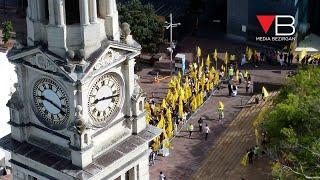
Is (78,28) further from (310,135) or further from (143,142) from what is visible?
(310,135)

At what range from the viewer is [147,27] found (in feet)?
302

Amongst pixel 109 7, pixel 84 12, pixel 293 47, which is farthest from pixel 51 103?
pixel 293 47

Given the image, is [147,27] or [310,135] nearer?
[310,135]

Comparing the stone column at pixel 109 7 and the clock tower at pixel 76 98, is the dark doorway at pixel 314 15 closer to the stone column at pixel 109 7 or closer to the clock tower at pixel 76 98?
the clock tower at pixel 76 98

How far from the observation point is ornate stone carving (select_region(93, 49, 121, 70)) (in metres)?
37.7

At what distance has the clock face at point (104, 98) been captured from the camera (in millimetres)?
38469

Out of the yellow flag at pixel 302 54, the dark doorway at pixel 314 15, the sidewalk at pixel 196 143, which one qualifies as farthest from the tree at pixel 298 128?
the dark doorway at pixel 314 15

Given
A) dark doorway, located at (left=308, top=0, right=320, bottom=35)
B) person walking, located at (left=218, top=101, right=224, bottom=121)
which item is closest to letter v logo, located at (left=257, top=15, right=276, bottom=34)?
dark doorway, located at (left=308, top=0, right=320, bottom=35)

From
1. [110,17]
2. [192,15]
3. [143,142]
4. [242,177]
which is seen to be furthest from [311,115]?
[192,15]

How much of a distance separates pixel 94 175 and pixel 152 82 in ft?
177

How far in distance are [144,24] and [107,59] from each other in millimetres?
54212

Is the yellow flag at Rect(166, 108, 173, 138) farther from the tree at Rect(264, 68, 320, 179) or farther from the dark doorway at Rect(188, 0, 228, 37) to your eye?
the dark doorway at Rect(188, 0, 228, 37)

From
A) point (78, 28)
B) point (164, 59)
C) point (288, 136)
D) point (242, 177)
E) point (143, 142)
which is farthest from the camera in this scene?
point (164, 59)

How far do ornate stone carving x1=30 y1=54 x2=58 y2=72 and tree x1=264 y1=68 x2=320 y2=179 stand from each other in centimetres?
2036
